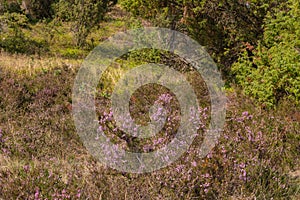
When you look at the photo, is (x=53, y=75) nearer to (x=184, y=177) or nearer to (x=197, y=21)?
(x=197, y=21)

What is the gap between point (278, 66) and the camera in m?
6.46

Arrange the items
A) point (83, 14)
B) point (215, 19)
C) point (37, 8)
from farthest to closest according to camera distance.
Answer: point (37, 8), point (83, 14), point (215, 19)

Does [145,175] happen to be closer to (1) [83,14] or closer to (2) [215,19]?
(2) [215,19]

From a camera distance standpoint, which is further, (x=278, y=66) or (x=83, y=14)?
(x=83, y=14)

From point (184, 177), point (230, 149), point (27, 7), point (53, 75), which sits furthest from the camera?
point (27, 7)

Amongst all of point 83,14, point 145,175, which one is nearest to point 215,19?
point 83,14

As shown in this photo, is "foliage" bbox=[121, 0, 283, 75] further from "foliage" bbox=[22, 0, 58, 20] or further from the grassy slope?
"foliage" bbox=[22, 0, 58, 20]

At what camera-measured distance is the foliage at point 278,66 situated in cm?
639

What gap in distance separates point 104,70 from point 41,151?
4360 millimetres

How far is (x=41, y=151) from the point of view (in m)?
5.01

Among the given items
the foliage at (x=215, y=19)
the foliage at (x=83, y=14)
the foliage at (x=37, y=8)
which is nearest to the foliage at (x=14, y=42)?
the foliage at (x=83, y=14)

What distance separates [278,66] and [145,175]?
3813 millimetres

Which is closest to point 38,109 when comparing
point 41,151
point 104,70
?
point 41,151

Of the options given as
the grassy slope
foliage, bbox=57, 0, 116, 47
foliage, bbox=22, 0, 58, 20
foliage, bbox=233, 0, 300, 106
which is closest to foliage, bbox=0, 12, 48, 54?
foliage, bbox=57, 0, 116, 47
